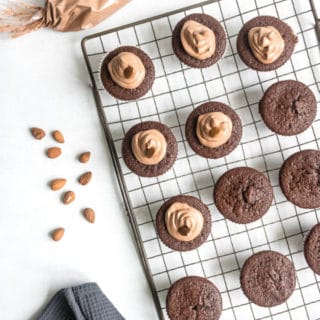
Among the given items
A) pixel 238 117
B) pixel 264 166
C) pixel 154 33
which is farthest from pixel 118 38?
pixel 264 166

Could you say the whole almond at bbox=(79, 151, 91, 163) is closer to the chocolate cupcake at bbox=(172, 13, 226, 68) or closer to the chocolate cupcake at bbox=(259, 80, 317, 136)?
the chocolate cupcake at bbox=(172, 13, 226, 68)

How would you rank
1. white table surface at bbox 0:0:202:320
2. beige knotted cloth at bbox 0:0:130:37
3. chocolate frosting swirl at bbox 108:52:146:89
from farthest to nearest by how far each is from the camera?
1. white table surface at bbox 0:0:202:320
2. beige knotted cloth at bbox 0:0:130:37
3. chocolate frosting swirl at bbox 108:52:146:89

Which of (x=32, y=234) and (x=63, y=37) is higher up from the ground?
(x=63, y=37)

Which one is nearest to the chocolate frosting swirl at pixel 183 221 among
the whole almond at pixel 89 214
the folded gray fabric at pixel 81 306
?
the whole almond at pixel 89 214

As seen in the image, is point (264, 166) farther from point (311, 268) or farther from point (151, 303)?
point (151, 303)

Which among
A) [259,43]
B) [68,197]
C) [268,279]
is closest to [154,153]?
[68,197]

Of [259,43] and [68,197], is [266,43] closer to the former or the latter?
[259,43]

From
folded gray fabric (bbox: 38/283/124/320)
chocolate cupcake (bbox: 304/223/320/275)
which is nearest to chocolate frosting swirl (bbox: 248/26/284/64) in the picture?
chocolate cupcake (bbox: 304/223/320/275)
